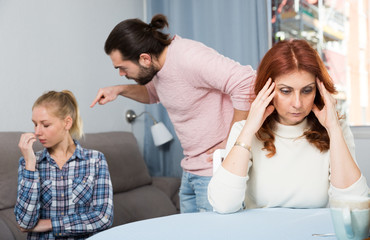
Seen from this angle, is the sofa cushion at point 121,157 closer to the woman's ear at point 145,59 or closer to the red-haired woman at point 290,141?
the woman's ear at point 145,59

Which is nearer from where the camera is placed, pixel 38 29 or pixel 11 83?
pixel 11 83

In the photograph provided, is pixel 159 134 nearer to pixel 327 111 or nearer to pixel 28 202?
pixel 28 202

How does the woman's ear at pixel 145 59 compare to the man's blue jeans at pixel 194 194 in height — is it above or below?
above

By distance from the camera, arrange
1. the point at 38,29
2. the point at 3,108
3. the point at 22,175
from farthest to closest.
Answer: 1. the point at 38,29
2. the point at 3,108
3. the point at 22,175

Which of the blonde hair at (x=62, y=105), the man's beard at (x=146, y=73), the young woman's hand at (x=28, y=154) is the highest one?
the man's beard at (x=146, y=73)

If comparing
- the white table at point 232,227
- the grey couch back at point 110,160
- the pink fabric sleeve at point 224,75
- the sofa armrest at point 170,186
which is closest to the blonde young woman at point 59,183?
the grey couch back at point 110,160

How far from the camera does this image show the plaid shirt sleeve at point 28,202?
4.96 feet

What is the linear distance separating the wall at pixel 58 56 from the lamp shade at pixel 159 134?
0.82 feet

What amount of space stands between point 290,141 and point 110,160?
1.56 m

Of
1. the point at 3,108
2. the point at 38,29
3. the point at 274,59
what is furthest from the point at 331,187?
the point at 38,29

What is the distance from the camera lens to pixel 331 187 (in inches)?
46.4

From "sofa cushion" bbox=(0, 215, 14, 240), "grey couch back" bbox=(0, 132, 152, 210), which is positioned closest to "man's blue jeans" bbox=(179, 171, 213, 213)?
"sofa cushion" bbox=(0, 215, 14, 240)

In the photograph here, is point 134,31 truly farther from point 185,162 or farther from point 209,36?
point 209,36

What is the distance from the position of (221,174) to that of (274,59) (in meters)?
0.39
